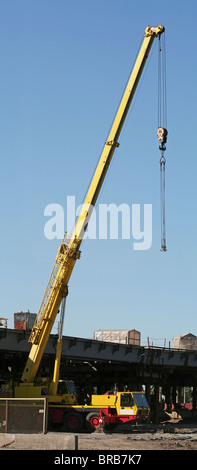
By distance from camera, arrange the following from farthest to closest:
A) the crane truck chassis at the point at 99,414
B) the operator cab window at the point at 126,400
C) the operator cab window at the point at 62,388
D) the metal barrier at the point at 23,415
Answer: the operator cab window at the point at 62,388 < the operator cab window at the point at 126,400 < the crane truck chassis at the point at 99,414 < the metal barrier at the point at 23,415

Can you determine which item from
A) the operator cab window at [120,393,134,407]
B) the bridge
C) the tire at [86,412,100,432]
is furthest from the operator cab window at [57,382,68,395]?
the bridge

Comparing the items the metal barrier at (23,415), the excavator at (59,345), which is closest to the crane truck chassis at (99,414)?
the excavator at (59,345)

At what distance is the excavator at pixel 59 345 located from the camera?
33.0 meters

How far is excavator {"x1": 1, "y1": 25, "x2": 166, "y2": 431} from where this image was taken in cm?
3303

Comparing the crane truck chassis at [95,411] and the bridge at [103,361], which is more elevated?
the bridge at [103,361]

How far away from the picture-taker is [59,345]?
112 ft

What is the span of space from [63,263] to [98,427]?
28.7 ft

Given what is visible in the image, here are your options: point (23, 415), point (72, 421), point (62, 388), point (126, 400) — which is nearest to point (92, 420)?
point (72, 421)

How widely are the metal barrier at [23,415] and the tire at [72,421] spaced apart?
12.1m

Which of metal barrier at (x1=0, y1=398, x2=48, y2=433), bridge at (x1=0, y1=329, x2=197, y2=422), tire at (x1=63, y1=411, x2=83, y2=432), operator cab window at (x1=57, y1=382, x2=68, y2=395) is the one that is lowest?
tire at (x1=63, y1=411, x2=83, y2=432)

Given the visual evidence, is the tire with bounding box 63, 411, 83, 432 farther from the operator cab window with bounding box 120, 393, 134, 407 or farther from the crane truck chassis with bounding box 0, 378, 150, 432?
the operator cab window with bounding box 120, 393, 134, 407

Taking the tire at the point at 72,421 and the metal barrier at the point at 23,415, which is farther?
the tire at the point at 72,421

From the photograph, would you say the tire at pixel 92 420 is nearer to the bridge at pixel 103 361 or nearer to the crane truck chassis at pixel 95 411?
the crane truck chassis at pixel 95 411

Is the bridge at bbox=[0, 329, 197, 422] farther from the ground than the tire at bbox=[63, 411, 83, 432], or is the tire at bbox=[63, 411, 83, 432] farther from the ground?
the bridge at bbox=[0, 329, 197, 422]
